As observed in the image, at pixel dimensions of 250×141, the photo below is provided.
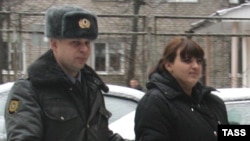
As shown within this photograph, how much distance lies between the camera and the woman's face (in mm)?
2898

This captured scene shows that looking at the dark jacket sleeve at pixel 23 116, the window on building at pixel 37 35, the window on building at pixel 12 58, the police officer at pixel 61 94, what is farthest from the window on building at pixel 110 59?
the dark jacket sleeve at pixel 23 116

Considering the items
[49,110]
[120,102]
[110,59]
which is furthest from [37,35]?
[49,110]

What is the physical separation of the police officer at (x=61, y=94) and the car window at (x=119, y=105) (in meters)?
2.18

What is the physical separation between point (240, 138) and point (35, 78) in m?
1.00

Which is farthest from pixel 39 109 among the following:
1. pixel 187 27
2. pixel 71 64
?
pixel 187 27

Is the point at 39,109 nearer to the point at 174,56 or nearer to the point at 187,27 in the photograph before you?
the point at 174,56

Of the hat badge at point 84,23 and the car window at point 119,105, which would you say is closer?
the hat badge at point 84,23

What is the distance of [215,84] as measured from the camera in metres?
9.26

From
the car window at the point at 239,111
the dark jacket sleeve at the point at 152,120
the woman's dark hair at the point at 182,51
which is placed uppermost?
the woman's dark hair at the point at 182,51

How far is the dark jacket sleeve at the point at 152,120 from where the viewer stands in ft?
9.02

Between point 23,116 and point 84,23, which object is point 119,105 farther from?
point 23,116

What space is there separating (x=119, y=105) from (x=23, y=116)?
8.55 ft

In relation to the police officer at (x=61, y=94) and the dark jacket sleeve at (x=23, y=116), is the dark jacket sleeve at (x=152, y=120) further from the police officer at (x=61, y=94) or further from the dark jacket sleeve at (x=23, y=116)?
the dark jacket sleeve at (x=23, y=116)

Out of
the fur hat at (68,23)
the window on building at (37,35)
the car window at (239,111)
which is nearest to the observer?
the fur hat at (68,23)
